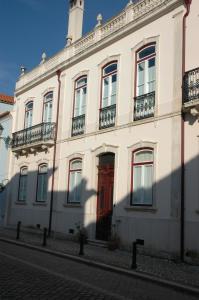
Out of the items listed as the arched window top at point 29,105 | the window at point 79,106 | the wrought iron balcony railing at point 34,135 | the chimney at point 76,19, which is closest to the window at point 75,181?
the window at point 79,106

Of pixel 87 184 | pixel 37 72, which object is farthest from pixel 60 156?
pixel 37 72

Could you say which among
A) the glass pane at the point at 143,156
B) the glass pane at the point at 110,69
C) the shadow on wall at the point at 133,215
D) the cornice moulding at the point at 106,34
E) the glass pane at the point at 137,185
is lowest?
the shadow on wall at the point at 133,215

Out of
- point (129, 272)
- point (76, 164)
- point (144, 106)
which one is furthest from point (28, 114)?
point (129, 272)

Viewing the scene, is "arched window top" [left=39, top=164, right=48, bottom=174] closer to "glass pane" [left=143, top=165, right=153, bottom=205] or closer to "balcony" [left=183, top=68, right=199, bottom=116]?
"glass pane" [left=143, top=165, right=153, bottom=205]

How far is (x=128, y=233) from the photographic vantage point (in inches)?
570

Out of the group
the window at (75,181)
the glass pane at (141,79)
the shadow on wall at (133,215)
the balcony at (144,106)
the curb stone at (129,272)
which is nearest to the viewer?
the curb stone at (129,272)

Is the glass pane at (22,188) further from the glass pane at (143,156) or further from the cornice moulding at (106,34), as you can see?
the glass pane at (143,156)

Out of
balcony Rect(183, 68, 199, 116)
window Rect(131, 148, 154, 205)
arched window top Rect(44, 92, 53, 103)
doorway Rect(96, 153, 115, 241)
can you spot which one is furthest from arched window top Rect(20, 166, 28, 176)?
balcony Rect(183, 68, 199, 116)

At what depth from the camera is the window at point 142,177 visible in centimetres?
1408

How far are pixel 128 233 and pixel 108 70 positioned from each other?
660 cm

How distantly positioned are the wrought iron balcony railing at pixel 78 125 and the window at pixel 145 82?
140 inches

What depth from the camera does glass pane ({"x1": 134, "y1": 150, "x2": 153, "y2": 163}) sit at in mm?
14250

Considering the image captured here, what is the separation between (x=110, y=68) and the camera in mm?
17031

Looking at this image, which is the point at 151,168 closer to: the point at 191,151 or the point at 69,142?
the point at 191,151
